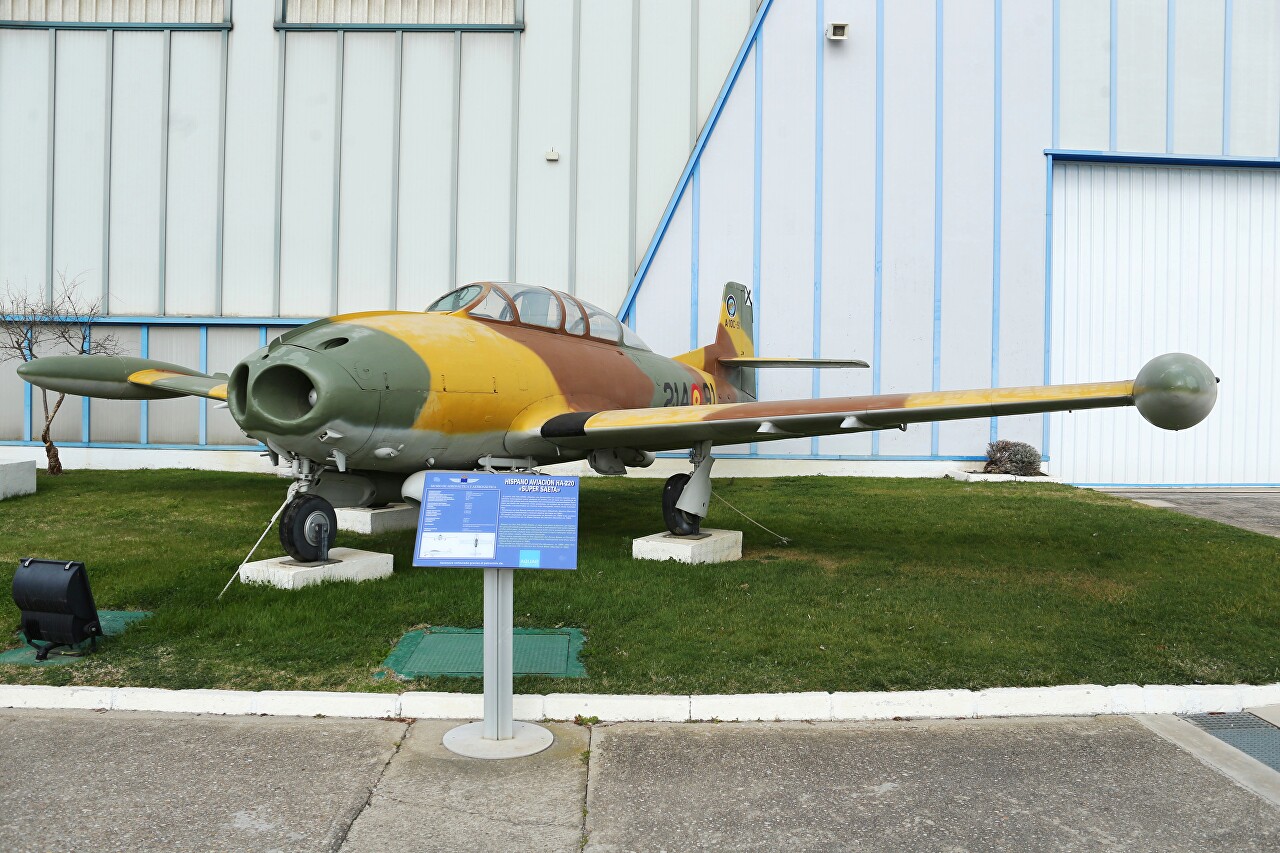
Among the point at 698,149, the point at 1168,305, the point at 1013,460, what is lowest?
the point at 1013,460

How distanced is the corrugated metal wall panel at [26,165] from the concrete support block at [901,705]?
18850 millimetres

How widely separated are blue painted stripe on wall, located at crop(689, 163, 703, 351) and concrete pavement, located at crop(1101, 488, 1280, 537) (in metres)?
8.77

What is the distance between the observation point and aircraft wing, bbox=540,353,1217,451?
5.45 metres

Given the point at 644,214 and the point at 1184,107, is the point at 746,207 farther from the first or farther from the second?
the point at 1184,107

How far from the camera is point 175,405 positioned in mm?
17000

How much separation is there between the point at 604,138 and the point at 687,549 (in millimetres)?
11465

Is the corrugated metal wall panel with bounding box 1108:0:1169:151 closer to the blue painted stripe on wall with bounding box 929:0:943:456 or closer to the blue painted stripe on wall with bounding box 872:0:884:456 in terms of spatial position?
the blue painted stripe on wall with bounding box 929:0:943:456

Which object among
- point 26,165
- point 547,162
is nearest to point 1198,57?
point 547,162

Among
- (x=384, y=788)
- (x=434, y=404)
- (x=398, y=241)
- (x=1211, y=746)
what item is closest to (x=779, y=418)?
(x=434, y=404)

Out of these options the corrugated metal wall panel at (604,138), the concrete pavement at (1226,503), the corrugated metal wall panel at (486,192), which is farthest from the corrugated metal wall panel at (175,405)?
the concrete pavement at (1226,503)

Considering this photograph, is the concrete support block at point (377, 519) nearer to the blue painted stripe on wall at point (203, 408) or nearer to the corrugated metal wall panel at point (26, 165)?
the blue painted stripe on wall at point (203, 408)

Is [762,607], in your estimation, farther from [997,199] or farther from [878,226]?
[997,199]

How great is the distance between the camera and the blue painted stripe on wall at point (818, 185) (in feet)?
55.3

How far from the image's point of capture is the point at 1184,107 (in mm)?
17156
